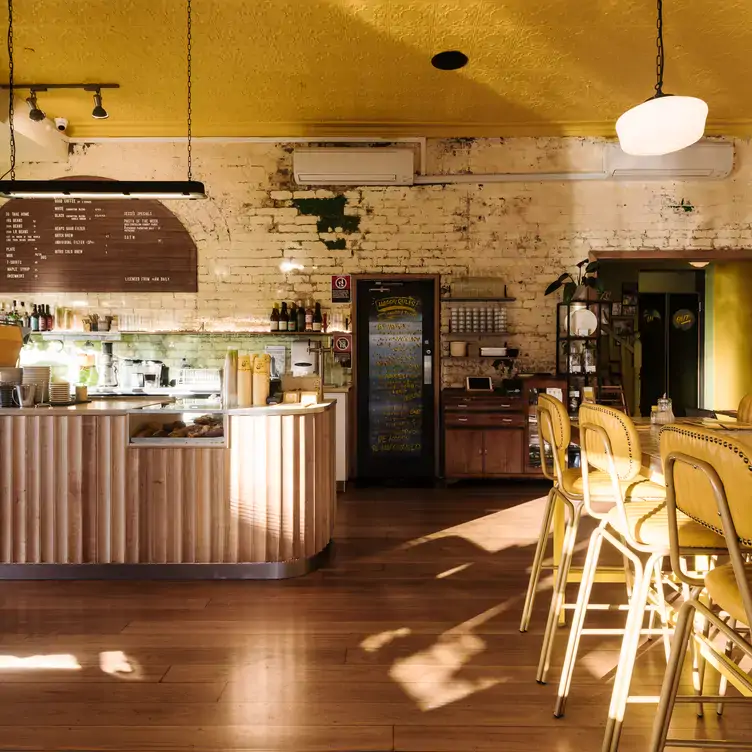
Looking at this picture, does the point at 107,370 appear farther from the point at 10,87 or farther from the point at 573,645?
the point at 573,645

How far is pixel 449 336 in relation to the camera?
6.56 m

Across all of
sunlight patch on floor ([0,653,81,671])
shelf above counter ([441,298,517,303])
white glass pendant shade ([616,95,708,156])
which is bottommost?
sunlight patch on floor ([0,653,81,671])

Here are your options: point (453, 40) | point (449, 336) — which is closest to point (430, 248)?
point (449, 336)

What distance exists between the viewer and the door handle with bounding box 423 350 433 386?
653cm

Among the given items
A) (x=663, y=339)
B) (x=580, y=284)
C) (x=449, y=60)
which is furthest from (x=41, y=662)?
(x=663, y=339)

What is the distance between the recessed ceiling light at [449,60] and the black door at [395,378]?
218cm

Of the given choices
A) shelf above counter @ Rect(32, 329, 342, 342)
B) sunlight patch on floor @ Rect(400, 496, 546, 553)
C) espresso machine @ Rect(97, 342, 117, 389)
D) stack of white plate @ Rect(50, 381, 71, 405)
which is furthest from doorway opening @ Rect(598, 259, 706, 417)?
stack of white plate @ Rect(50, 381, 71, 405)

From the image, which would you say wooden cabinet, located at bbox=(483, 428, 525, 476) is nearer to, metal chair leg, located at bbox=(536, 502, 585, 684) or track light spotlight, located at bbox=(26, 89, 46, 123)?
metal chair leg, located at bbox=(536, 502, 585, 684)

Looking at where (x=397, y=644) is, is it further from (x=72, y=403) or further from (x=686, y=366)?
(x=686, y=366)

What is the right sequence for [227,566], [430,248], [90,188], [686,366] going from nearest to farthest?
[227,566] < [90,188] < [430,248] < [686,366]

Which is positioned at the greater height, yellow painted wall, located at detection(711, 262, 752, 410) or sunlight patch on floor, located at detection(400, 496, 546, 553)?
yellow painted wall, located at detection(711, 262, 752, 410)

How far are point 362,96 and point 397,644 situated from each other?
4.87 meters

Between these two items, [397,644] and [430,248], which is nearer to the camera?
[397,644]

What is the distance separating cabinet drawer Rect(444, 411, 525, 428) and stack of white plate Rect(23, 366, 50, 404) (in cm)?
364
